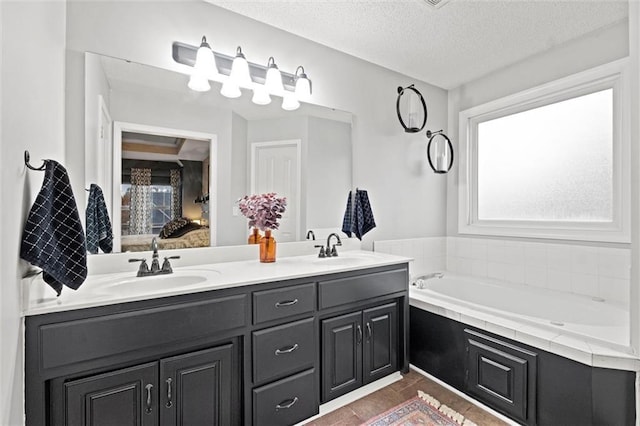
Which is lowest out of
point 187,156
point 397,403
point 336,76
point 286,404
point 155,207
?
point 397,403

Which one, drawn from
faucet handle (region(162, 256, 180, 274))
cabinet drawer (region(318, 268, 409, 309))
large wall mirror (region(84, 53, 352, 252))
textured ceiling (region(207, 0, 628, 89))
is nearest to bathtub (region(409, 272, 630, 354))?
cabinet drawer (region(318, 268, 409, 309))

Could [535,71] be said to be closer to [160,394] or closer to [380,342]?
[380,342]

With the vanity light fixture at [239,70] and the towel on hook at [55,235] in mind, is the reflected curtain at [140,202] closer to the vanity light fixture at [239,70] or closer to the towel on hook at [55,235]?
the towel on hook at [55,235]

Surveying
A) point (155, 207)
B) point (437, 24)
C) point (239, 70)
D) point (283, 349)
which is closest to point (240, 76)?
point (239, 70)

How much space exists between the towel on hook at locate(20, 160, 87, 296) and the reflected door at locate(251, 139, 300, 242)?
42.3 inches

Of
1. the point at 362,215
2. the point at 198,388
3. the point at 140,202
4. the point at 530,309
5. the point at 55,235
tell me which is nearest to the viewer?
the point at 55,235

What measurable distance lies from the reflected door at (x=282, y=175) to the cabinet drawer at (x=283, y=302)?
0.62m

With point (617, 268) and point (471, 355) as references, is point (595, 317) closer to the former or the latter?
point (617, 268)

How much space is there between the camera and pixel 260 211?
2094 mm

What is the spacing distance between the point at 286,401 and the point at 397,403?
767 millimetres

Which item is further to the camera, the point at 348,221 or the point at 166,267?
the point at 348,221

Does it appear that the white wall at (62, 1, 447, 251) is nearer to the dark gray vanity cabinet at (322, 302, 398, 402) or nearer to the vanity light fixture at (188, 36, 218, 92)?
the vanity light fixture at (188, 36, 218, 92)

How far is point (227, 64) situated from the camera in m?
2.05

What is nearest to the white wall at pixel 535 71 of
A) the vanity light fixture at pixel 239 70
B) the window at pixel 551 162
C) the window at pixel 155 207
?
the window at pixel 551 162
